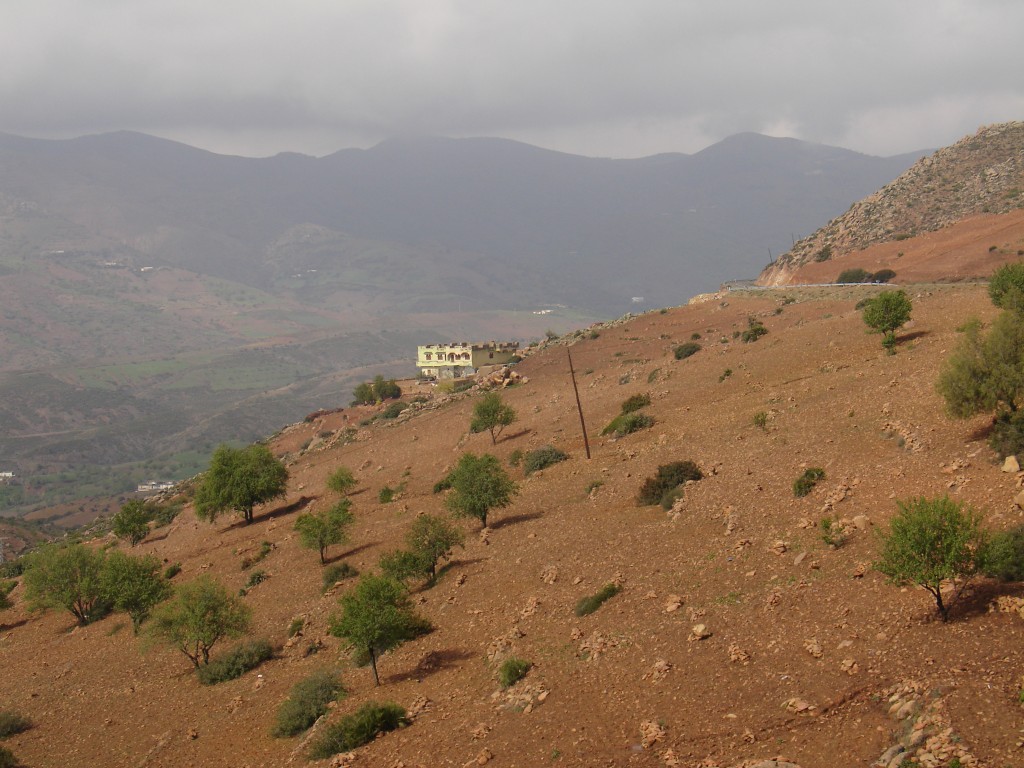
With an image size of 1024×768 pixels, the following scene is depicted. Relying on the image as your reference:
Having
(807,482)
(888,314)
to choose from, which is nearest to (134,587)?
(807,482)

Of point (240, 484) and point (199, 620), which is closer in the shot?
point (199, 620)

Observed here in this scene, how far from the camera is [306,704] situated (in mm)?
23578

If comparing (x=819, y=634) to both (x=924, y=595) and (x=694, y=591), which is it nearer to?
(x=924, y=595)

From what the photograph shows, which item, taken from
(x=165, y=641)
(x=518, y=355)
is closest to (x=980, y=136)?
(x=518, y=355)

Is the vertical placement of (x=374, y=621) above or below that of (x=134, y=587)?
above

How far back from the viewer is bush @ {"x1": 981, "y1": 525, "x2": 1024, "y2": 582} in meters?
17.3

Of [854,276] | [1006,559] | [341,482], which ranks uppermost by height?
[854,276]

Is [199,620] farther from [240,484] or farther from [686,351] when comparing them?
[686,351]

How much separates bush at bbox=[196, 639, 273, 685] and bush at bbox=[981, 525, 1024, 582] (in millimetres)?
21436

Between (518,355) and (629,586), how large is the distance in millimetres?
87796

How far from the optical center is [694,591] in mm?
22734

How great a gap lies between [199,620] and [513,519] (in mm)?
12197

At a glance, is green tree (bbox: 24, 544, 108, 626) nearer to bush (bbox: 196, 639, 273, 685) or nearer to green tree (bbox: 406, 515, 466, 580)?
bush (bbox: 196, 639, 273, 685)

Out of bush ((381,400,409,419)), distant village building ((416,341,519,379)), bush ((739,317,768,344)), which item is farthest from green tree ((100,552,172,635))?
distant village building ((416,341,519,379))
